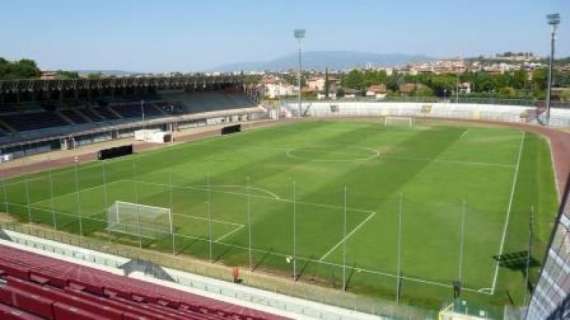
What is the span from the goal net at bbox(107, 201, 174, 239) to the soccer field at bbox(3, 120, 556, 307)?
16.3 inches

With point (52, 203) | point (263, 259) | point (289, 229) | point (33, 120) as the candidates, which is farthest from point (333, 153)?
point (33, 120)

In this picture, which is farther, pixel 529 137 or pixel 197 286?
pixel 529 137

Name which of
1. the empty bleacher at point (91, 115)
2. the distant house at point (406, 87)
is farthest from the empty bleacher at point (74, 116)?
the distant house at point (406, 87)

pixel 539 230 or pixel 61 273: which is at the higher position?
pixel 61 273

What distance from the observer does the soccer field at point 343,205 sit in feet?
75.3

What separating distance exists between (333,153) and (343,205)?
19399 millimetres

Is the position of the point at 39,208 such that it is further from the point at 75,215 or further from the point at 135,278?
the point at 135,278

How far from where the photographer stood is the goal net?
27734 millimetres

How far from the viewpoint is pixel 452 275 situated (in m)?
22.0

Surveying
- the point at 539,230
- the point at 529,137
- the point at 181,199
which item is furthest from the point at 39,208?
the point at 529,137

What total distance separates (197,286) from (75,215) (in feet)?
61.2

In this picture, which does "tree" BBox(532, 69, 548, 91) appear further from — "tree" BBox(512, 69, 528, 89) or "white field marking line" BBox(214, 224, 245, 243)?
"white field marking line" BBox(214, 224, 245, 243)

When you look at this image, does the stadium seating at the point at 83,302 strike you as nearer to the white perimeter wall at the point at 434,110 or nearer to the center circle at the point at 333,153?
the center circle at the point at 333,153

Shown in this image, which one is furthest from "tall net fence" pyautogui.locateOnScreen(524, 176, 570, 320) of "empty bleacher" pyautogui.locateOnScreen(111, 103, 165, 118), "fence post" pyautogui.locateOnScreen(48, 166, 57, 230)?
"empty bleacher" pyautogui.locateOnScreen(111, 103, 165, 118)
